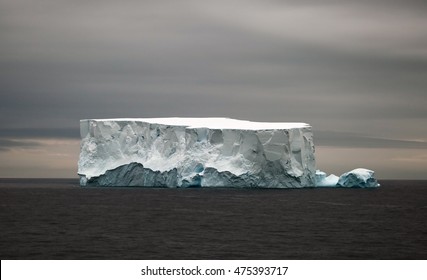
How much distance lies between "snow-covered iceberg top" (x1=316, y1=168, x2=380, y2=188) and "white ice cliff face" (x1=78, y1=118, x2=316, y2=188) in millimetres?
3341

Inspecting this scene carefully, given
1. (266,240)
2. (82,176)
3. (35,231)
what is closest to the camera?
(266,240)

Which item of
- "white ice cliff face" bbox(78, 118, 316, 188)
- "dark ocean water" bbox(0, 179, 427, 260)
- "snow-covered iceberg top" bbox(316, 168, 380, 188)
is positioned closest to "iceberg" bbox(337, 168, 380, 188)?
"snow-covered iceberg top" bbox(316, 168, 380, 188)

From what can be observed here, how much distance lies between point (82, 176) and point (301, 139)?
50.7 ft

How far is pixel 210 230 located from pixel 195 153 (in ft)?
66.9

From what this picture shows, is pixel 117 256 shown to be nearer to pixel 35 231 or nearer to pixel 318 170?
pixel 35 231

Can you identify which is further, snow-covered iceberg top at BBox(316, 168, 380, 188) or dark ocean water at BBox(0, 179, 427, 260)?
snow-covered iceberg top at BBox(316, 168, 380, 188)

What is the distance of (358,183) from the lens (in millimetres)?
57781

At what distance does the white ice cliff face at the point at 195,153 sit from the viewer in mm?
46281

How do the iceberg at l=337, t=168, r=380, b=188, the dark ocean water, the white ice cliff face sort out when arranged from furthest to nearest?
1. the iceberg at l=337, t=168, r=380, b=188
2. the white ice cliff face
3. the dark ocean water

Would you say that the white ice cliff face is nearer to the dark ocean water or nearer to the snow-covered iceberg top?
the snow-covered iceberg top

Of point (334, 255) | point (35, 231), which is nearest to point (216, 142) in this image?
point (35, 231)

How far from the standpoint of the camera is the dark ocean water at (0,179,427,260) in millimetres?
21188

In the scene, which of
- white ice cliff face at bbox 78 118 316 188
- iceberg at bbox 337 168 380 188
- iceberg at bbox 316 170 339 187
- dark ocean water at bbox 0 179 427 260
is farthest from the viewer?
iceberg at bbox 316 170 339 187

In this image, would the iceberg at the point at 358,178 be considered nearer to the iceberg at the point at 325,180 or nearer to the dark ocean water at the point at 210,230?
the iceberg at the point at 325,180
